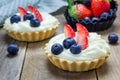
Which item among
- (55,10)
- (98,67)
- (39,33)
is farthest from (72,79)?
(55,10)

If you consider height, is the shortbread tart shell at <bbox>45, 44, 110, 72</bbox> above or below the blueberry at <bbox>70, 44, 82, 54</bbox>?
below

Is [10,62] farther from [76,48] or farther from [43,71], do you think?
[76,48]

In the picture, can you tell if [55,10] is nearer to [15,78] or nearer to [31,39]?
[31,39]

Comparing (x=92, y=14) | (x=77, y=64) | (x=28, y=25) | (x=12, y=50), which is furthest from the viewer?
(x=92, y=14)

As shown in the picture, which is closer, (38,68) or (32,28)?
(38,68)

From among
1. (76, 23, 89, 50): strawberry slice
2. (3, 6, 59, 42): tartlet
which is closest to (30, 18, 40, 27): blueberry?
(3, 6, 59, 42): tartlet

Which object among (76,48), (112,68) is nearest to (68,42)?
(76,48)

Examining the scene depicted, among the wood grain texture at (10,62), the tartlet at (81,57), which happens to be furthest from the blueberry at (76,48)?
the wood grain texture at (10,62)

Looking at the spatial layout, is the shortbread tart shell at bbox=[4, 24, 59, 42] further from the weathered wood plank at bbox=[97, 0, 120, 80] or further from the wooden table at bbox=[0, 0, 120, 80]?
the weathered wood plank at bbox=[97, 0, 120, 80]
